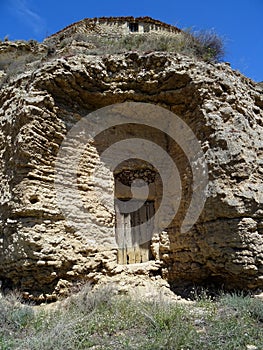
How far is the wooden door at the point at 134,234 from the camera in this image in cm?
768

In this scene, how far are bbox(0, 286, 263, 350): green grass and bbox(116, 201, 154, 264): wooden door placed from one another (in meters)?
1.87

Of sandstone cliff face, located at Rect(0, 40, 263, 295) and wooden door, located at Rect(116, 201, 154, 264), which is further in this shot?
wooden door, located at Rect(116, 201, 154, 264)

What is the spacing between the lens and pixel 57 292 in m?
6.30

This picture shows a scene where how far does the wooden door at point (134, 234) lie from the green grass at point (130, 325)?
1867mm

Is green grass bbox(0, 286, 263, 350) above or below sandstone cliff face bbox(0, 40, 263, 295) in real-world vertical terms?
below

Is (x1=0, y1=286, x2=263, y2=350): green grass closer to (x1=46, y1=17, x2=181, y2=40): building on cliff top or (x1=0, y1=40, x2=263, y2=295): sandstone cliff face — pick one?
(x1=0, y1=40, x2=263, y2=295): sandstone cliff face

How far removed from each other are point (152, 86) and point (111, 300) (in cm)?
476

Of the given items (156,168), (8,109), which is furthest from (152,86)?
(8,109)

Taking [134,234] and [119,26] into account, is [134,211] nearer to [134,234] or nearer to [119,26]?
[134,234]

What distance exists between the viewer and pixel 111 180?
7.71 meters

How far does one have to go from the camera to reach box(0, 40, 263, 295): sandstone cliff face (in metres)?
6.29

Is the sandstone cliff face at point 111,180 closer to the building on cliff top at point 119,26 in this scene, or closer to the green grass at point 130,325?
the green grass at point 130,325

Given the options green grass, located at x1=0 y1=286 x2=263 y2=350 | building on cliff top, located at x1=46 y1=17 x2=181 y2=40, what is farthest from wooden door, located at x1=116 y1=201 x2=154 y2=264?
building on cliff top, located at x1=46 y1=17 x2=181 y2=40

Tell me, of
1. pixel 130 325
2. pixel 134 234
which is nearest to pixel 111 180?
pixel 134 234
